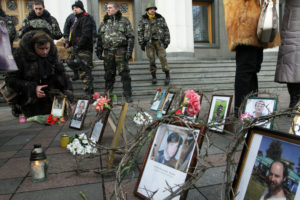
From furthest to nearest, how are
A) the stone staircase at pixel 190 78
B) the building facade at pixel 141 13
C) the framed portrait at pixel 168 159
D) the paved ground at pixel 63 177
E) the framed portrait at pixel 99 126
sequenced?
→ the building facade at pixel 141 13 → the stone staircase at pixel 190 78 → the framed portrait at pixel 99 126 → the paved ground at pixel 63 177 → the framed portrait at pixel 168 159

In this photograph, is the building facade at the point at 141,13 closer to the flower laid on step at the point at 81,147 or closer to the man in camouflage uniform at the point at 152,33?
the man in camouflage uniform at the point at 152,33

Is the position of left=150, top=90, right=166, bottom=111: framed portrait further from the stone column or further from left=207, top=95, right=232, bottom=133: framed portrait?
the stone column

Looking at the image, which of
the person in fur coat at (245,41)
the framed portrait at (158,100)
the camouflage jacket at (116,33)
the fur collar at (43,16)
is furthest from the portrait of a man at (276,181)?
the fur collar at (43,16)

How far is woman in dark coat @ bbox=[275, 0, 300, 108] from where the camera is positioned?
3.17 metres

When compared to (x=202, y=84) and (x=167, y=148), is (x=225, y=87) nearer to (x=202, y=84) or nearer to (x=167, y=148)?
(x=202, y=84)

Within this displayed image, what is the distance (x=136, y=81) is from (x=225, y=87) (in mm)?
2690

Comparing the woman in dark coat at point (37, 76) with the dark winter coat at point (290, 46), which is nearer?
the dark winter coat at point (290, 46)

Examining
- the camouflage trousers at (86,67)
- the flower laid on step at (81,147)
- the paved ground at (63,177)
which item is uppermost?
the camouflage trousers at (86,67)

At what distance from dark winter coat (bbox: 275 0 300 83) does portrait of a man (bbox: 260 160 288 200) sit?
2664 mm

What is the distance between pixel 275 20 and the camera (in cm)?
277

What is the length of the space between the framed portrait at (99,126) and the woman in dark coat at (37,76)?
156cm

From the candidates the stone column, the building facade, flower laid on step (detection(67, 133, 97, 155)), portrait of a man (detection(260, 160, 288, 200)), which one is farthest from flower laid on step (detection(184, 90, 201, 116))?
the stone column

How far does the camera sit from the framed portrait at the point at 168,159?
1179 mm

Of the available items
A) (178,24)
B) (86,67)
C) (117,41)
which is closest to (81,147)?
(117,41)
